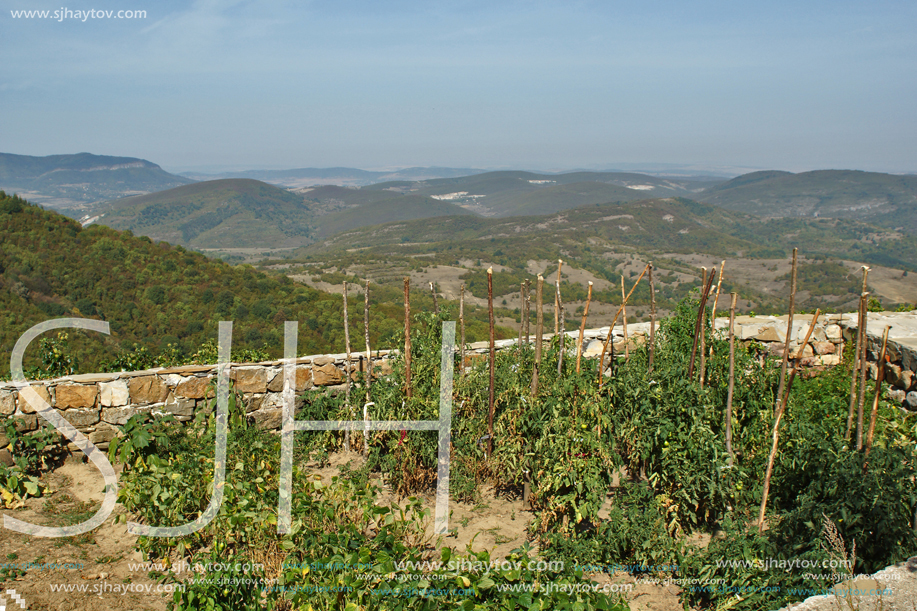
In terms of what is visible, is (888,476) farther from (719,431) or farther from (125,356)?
(125,356)

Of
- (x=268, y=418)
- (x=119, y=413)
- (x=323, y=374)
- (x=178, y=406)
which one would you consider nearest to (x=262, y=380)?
(x=268, y=418)

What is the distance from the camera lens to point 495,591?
304cm

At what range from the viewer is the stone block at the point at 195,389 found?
5609 mm

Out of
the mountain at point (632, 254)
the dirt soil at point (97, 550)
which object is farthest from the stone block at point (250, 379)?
the mountain at point (632, 254)

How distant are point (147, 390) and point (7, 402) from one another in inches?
47.0

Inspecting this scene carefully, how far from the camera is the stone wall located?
5.27 meters

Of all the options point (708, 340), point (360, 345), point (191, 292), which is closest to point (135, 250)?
point (191, 292)

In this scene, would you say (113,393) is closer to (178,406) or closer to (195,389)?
(178,406)

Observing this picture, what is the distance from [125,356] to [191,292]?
1297 centimetres

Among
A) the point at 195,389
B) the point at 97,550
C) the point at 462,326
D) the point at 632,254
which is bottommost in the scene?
the point at 632,254

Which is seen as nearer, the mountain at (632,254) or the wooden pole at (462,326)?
the wooden pole at (462,326)

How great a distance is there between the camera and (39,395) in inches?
202

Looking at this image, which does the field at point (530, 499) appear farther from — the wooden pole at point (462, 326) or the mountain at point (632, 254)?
the mountain at point (632, 254)

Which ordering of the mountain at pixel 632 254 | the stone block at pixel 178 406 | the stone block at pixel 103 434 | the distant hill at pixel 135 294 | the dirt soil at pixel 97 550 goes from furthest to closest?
1. the mountain at pixel 632 254
2. the distant hill at pixel 135 294
3. the stone block at pixel 178 406
4. the stone block at pixel 103 434
5. the dirt soil at pixel 97 550
